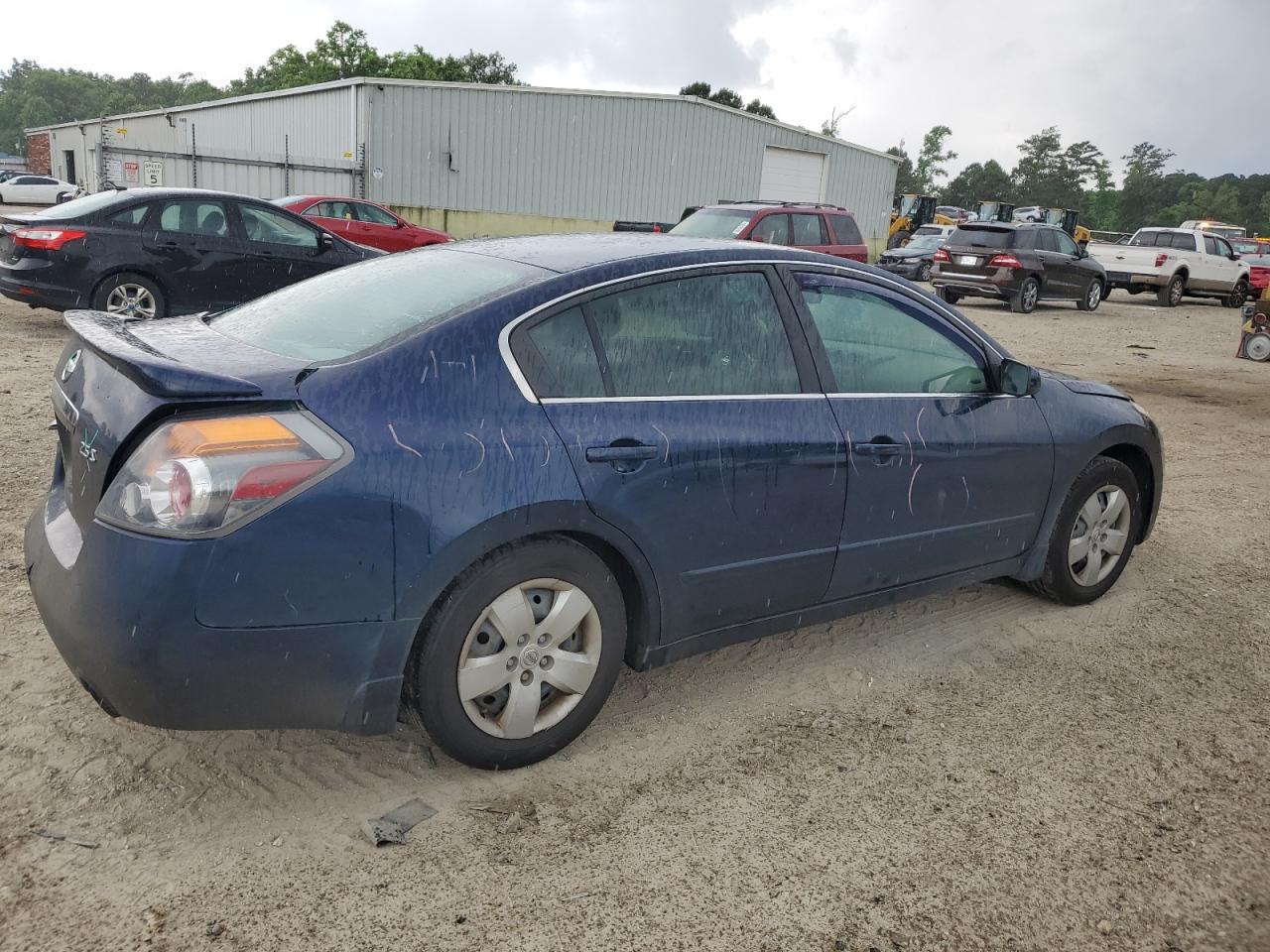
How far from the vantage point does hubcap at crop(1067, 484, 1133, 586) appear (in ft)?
14.8

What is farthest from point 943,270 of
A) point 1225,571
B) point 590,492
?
point 590,492

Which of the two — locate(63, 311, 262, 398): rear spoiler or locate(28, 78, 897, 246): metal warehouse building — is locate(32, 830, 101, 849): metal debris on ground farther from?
locate(28, 78, 897, 246): metal warehouse building

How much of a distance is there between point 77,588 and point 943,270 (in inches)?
746

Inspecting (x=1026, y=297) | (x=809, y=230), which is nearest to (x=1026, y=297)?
(x=1026, y=297)

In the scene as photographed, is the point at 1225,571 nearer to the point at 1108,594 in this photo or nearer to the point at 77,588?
the point at 1108,594

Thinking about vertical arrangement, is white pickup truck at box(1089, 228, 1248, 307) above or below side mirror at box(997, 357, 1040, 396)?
above

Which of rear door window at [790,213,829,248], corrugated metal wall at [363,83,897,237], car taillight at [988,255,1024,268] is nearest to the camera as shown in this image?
rear door window at [790,213,829,248]

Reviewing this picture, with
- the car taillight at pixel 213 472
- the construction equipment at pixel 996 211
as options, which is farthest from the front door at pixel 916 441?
the construction equipment at pixel 996 211

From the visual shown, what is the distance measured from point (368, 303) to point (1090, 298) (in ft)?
69.6

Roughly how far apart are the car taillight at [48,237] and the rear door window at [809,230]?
9.41 metres

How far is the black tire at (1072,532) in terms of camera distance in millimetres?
4426

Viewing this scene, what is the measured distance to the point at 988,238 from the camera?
19375mm

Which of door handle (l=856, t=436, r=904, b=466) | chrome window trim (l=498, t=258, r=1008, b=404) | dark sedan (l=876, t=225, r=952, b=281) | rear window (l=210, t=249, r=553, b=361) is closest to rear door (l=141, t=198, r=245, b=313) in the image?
rear window (l=210, t=249, r=553, b=361)

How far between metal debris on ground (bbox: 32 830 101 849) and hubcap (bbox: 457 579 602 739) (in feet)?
3.19
